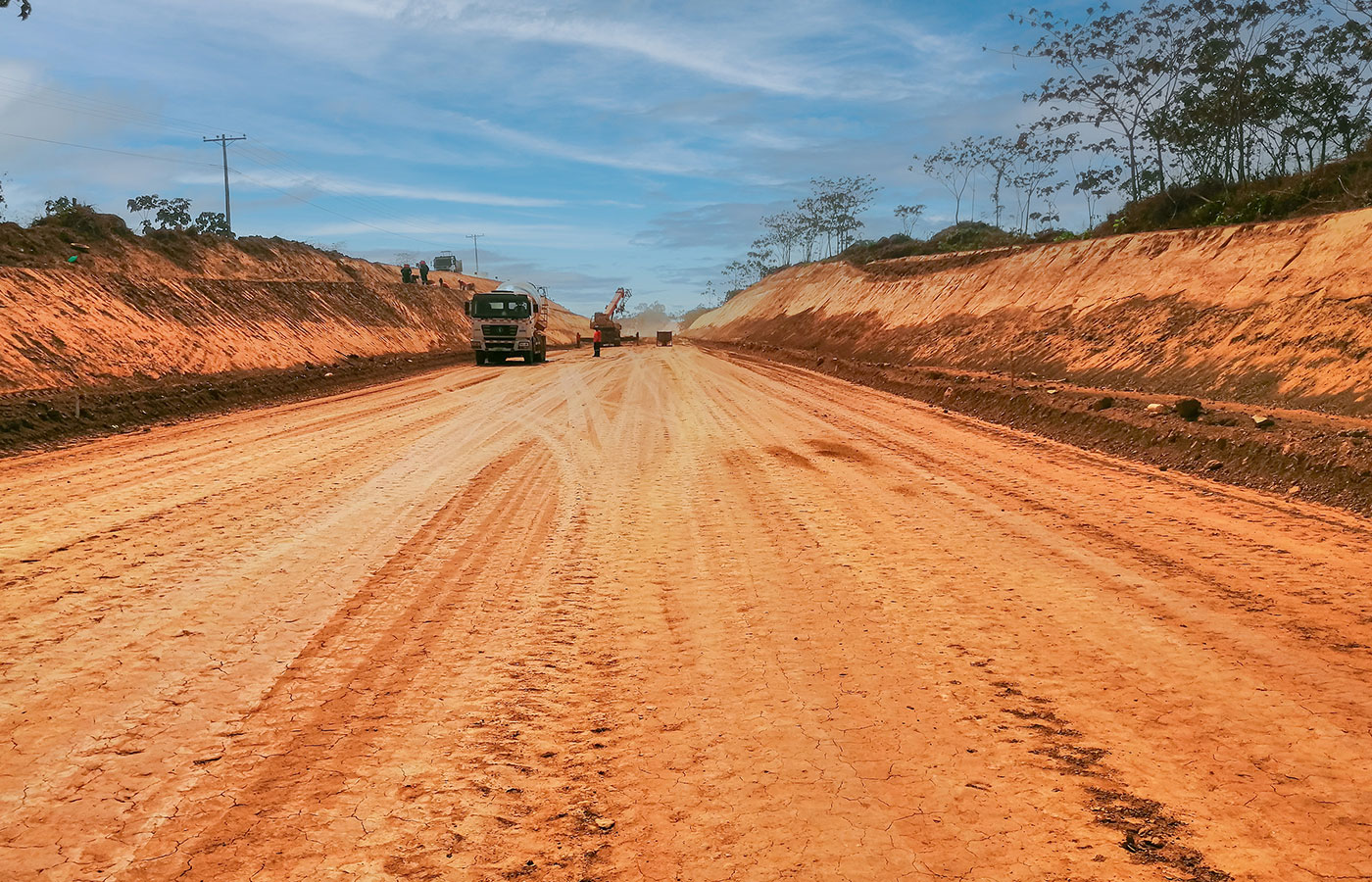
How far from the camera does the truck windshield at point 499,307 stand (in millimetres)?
30906

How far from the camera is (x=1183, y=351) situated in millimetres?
16625

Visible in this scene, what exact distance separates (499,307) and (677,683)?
2860 centimetres

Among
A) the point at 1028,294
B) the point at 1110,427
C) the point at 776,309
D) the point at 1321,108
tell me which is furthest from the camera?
the point at 776,309

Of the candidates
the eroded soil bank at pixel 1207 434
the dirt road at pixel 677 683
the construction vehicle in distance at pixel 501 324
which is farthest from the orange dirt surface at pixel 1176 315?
the construction vehicle in distance at pixel 501 324

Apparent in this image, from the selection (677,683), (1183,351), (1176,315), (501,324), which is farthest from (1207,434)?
(501,324)

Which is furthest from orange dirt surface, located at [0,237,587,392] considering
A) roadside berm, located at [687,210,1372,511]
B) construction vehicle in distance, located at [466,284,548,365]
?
roadside berm, located at [687,210,1372,511]

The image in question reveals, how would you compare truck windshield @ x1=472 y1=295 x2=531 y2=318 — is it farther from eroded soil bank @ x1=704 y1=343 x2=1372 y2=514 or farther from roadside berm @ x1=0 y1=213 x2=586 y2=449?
eroded soil bank @ x1=704 y1=343 x2=1372 y2=514

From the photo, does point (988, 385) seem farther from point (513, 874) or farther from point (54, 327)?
point (54, 327)

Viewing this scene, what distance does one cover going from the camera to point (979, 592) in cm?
572

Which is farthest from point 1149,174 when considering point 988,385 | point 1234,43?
point 988,385

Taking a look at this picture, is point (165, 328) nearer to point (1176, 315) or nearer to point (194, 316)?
point (194, 316)

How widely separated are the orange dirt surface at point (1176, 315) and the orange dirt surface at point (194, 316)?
75.1ft

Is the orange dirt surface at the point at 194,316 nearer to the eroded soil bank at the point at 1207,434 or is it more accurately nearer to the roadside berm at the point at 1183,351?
the roadside berm at the point at 1183,351

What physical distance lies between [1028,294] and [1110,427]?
15.6 metres
